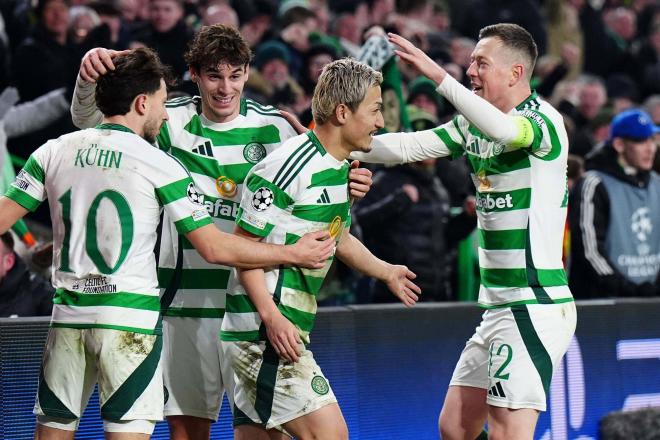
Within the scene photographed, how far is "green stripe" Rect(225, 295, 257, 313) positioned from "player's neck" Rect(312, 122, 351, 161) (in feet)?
2.34

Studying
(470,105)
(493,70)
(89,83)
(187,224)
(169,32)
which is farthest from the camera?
(169,32)

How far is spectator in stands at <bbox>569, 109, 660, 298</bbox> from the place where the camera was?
8.08 meters

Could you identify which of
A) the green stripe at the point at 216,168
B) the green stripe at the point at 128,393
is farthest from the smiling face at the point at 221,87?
the green stripe at the point at 128,393

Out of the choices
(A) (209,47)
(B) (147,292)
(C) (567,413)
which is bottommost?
(C) (567,413)

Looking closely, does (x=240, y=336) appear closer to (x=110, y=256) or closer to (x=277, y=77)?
(x=110, y=256)

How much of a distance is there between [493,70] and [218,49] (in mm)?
1318

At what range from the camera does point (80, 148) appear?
14.5ft

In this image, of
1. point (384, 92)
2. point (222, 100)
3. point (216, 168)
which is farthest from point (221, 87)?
point (384, 92)

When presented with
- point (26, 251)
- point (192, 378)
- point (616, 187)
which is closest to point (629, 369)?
point (616, 187)

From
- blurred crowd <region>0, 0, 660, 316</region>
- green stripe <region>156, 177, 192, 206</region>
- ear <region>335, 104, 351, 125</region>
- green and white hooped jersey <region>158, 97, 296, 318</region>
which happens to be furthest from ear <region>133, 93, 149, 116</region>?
blurred crowd <region>0, 0, 660, 316</region>

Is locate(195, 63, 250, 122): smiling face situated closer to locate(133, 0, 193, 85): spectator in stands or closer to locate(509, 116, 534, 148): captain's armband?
locate(509, 116, 534, 148): captain's armband

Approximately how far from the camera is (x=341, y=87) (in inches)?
179

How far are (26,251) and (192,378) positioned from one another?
230cm

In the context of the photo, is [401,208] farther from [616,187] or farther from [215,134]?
[215,134]
